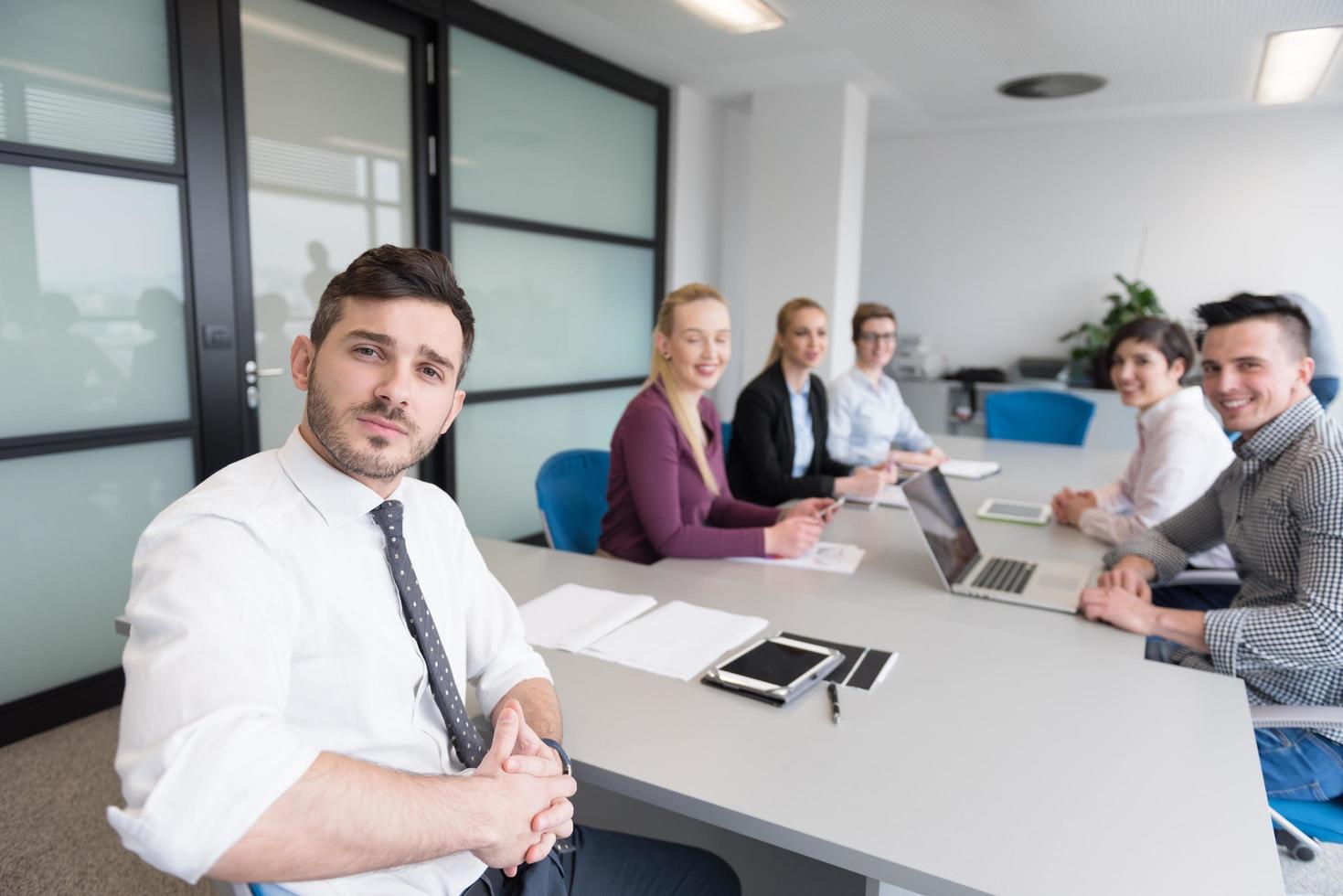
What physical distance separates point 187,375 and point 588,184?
2628 millimetres

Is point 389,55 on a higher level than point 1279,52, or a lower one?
lower

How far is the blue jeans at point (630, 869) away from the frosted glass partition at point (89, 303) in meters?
2.32

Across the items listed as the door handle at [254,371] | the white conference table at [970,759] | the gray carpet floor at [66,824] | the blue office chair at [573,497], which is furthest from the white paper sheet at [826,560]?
the door handle at [254,371]

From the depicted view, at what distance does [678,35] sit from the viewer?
4418 millimetres

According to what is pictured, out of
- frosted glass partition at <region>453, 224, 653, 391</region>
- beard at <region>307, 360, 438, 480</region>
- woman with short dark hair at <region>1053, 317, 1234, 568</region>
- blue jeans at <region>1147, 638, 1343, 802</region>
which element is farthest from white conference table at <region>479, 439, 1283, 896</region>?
frosted glass partition at <region>453, 224, 653, 391</region>

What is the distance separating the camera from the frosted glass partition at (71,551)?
263 centimetres

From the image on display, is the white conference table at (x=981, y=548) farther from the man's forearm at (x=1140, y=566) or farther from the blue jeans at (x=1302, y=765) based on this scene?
the blue jeans at (x=1302, y=765)

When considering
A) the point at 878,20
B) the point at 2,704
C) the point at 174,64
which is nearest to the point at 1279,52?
the point at 878,20

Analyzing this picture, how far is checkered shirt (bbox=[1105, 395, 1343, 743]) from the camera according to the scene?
1587mm

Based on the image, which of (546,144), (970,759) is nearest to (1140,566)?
(970,759)

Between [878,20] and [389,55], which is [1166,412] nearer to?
[878,20]

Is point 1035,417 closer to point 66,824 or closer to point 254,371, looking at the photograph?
point 254,371

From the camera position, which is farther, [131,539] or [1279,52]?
[1279,52]

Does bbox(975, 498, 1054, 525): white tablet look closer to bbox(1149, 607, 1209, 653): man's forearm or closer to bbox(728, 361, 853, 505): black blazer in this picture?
bbox(728, 361, 853, 505): black blazer
